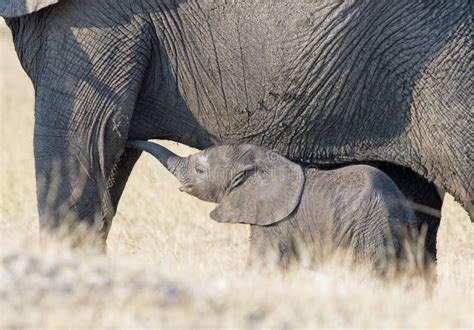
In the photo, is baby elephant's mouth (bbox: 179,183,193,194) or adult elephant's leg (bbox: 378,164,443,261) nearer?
baby elephant's mouth (bbox: 179,183,193,194)

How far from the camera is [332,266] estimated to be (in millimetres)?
7012

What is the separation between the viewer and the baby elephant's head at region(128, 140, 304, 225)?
7.63 meters

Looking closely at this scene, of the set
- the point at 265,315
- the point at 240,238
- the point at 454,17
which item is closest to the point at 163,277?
the point at 265,315

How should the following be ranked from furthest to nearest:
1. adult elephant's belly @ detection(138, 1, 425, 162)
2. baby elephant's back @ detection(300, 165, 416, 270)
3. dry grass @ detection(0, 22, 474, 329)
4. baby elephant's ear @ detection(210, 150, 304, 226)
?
baby elephant's ear @ detection(210, 150, 304, 226) < adult elephant's belly @ detection(138, 1, 425, 162) < baby elephant's back @ detection(300, 165, 416, 270) < dry grass @ detection(0, 22, 474, 329)

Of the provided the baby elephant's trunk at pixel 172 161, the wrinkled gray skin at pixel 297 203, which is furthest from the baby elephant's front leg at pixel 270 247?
the baby elephant's trunk at pixel 172 161

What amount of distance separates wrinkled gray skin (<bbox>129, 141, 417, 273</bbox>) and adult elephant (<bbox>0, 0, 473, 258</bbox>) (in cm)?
22

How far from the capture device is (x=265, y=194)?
7.78 m

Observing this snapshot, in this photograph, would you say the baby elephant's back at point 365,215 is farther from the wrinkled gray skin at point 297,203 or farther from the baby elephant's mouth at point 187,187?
the baby elephant's mouth at point 187,187

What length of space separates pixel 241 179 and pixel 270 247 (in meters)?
0.60

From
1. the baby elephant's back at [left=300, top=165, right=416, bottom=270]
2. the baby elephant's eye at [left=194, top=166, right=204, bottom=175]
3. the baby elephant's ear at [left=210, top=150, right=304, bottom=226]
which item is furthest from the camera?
the baby elephant's eye at [left=194, top=166, right=204, bottom=175]

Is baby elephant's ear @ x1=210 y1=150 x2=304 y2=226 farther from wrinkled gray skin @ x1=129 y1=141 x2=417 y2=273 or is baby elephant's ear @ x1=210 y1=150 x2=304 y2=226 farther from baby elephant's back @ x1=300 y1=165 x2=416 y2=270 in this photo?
baby elephant's back @ x1=300 y1=165 x2=416 y2=270

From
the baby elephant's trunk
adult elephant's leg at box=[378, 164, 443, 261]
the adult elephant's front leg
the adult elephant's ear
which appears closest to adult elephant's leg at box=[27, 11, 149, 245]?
the adult elephant's front leg

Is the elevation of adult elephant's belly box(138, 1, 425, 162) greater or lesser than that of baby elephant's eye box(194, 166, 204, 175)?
greater

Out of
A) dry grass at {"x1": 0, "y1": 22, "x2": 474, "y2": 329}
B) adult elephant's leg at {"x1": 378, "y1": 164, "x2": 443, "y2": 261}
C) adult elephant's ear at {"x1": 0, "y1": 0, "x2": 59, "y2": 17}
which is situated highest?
adult elephant's ear at {"x1": 0, "y1": 0, "x2": 59, "y2": 17}
